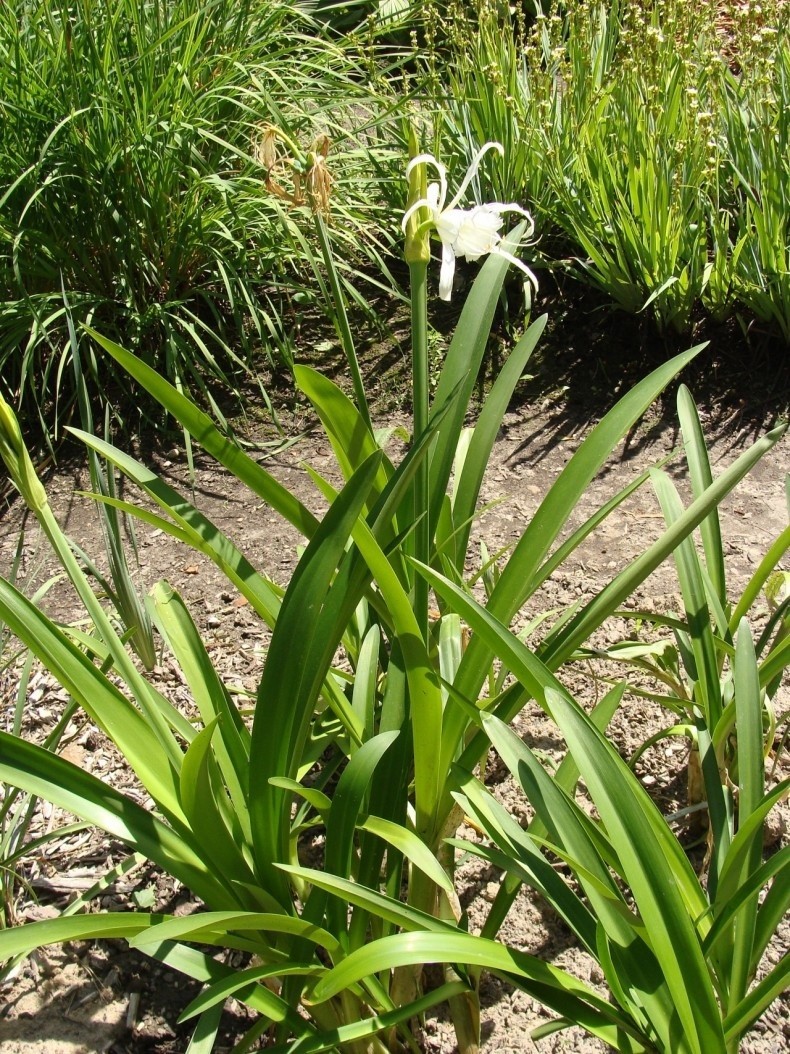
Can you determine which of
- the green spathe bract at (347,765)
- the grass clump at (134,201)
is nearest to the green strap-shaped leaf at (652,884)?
the green spathe bract at (347,765)

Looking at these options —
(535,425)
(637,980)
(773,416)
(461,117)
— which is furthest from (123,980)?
(461,117)

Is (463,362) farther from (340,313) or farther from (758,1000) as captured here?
(758,1000)

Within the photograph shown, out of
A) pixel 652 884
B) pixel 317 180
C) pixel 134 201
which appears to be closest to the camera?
pixel 652 884

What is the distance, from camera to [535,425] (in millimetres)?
2855

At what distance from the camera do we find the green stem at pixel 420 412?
1.27 metres

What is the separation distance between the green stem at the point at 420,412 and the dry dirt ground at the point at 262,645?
29 centimetres

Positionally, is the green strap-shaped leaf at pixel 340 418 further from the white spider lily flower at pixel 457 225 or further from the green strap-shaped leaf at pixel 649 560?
the green strap-shaped leaf at pixel 649 560

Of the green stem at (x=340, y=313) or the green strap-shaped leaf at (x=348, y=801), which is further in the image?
the green stem at (x=340, y=313)

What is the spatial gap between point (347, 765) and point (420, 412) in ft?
1.59

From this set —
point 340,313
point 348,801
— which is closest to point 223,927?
point 348,801

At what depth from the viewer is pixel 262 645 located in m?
2.17

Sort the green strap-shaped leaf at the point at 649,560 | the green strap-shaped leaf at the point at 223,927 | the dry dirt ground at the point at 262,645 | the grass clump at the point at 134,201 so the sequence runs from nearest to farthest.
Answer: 1. the green strap-shaped leaf at the point at 223,927
2. the green strap-shaped leaf at the point at 649,560
3. the dry dirt ground at the point at 262,645
4. the grass clump at the point at 134,201

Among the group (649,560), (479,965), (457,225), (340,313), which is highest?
(457,225)

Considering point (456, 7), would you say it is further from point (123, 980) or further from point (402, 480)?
point (123, 980)
